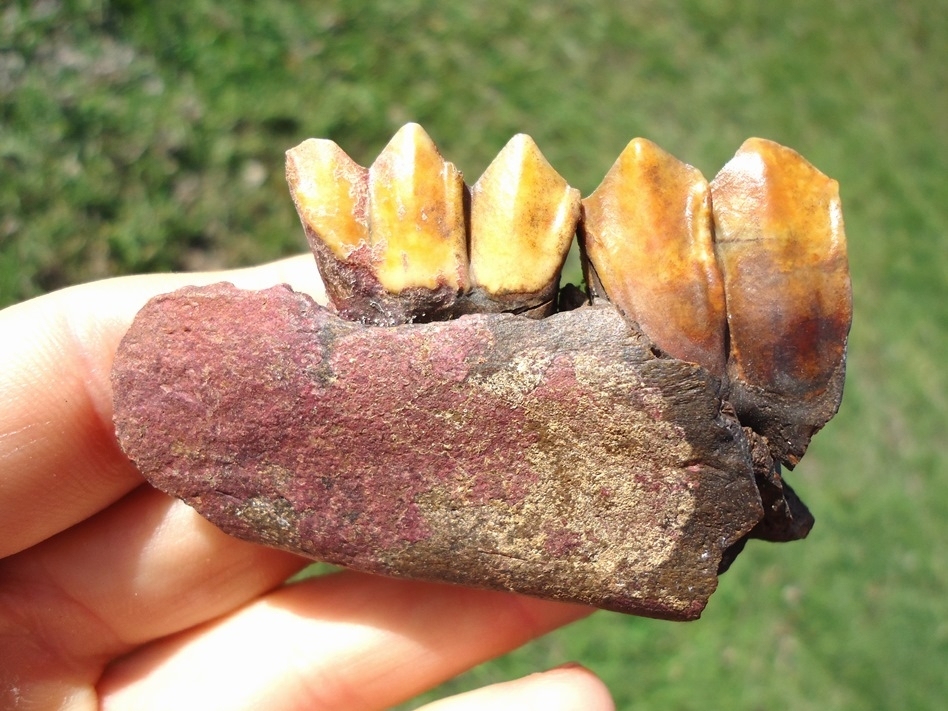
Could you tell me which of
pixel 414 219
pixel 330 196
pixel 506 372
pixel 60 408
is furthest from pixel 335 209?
pixel 60 408

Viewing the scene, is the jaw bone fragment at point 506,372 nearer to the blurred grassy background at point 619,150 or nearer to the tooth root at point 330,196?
the tooth root at point 330,196

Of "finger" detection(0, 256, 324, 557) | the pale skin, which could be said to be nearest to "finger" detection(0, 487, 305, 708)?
the pale skin

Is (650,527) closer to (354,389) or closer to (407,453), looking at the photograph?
(407,453)

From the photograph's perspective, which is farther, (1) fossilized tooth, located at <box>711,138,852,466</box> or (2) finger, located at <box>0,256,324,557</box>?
(2) finger, located at <box>0,256,324,557</box>

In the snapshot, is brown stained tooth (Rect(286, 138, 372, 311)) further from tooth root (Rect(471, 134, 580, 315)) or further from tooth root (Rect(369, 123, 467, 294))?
tooth root (Rect(471, 134, 580, 315))

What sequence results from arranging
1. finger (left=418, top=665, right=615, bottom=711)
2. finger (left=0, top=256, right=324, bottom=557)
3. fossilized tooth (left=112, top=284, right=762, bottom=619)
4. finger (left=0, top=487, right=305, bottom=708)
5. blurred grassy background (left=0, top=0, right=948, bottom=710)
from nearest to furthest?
fossilized tooth (left=112, top=284, right=762, bottom=619), finger (left=0, top=256, right=324, bottom=557), finger (left=418, top=665, right=615, bottom=711), finger (left=0, top=487, right=305, bottom=708), blurred grassy background (left=0, top=0, right=948, bottom=710)

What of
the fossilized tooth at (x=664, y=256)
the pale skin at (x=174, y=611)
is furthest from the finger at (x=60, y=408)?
the fossilized tooth at (x=664, y=256)

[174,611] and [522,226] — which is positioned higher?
[522,226]

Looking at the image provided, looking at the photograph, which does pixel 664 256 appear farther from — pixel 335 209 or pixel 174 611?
pixel 174 611
